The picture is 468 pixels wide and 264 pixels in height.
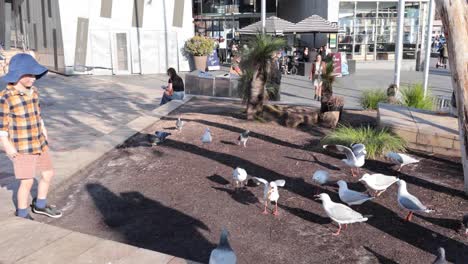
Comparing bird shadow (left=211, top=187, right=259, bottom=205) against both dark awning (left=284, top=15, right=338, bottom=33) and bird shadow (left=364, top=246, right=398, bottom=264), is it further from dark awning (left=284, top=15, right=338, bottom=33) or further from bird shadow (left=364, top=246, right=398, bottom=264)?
dark awning (left=284, top=15, right=338, bottom=33)

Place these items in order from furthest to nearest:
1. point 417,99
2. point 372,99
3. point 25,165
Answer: point 372,99, point 417,99, point 25,165

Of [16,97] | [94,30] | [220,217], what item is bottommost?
[220,217]

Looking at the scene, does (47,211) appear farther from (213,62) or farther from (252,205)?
(213,62)

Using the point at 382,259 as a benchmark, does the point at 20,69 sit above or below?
above

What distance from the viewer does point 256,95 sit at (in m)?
9.57

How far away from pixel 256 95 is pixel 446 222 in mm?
5378

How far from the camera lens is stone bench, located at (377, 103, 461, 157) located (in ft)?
23.3

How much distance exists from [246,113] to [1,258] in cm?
668

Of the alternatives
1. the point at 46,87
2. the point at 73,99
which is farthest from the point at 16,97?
the point at 46,87

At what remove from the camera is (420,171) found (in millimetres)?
6367

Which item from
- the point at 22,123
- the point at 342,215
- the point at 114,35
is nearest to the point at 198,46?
the point at 114,35

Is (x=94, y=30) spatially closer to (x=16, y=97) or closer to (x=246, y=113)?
(x=246, y=113)

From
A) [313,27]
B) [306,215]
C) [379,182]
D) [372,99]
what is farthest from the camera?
[313,27]

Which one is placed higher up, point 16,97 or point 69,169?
point 16,97
